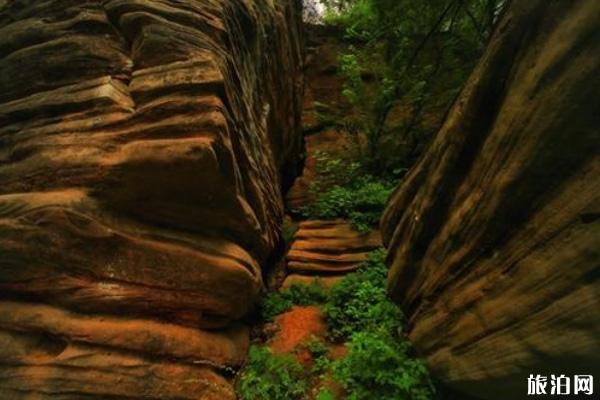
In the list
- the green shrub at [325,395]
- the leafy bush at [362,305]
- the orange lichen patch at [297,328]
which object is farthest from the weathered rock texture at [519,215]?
the orange lichen patch at [297,328]

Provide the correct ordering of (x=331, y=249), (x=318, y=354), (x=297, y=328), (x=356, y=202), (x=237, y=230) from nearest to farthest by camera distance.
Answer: (x=318, y=354)
(x=237, y=230)
(x=297, y=328)
(x=331, y=249)
(x=356, y=202)

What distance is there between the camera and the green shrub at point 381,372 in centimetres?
439

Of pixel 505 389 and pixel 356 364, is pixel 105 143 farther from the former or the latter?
pixel 505 389

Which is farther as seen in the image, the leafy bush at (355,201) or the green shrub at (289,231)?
the green shrub at (289,231)

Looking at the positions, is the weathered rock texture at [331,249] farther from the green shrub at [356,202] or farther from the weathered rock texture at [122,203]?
the weathered rock texture at [122,203]

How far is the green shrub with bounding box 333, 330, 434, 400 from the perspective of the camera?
14.4ft

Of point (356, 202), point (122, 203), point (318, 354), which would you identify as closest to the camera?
point (122, 203)

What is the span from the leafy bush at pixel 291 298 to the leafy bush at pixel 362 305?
360mm

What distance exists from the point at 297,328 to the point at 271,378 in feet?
4.02

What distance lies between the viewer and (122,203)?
508 centimetres

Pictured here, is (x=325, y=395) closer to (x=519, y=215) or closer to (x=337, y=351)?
(x=337, y=351)

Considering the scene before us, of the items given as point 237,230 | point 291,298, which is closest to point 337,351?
point 291,298

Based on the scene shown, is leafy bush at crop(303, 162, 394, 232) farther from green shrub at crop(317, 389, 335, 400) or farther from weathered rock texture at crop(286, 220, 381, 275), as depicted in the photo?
green shrub at crop(317, 389, 335, 400)

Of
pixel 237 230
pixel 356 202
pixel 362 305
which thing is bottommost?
pixel 362 305
